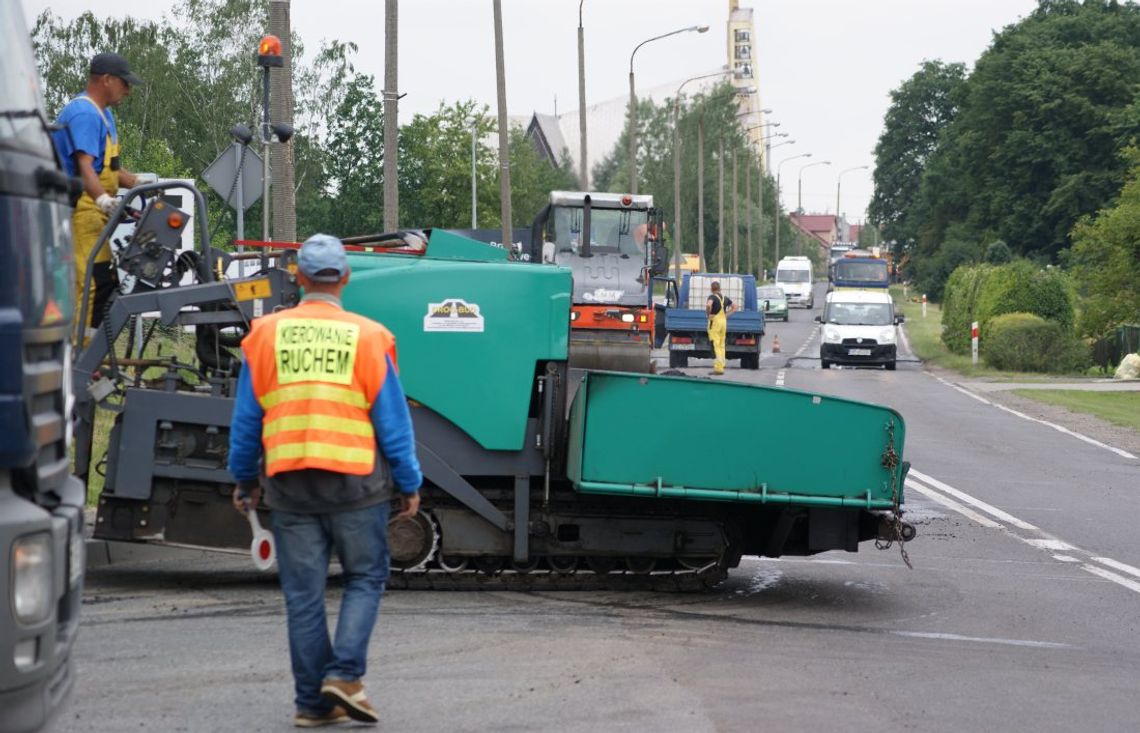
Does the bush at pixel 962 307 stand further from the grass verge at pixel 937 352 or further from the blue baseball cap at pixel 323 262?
the blue baseball cap at pixel 323 262

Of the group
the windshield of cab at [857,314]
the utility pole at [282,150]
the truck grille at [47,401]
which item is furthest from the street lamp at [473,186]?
the truck grille at [47,401]

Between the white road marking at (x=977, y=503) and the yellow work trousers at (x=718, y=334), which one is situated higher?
the yellow work trousers at (x=718, y=334)

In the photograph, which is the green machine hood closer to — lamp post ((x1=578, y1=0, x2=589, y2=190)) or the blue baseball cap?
the blue baseball cap

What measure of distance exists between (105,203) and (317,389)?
3.18 meters

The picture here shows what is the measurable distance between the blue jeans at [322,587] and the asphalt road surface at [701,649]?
285mm

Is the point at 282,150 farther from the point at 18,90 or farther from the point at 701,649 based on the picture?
the point at 18,90

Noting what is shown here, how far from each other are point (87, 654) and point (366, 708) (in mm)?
1868

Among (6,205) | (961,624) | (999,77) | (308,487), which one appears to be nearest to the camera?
(6,205)

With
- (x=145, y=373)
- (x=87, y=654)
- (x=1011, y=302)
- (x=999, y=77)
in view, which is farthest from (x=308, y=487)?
(x=999, y=77)

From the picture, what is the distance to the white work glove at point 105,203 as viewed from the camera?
866cm

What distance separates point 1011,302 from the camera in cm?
4403

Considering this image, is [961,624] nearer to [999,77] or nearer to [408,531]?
[408,531]

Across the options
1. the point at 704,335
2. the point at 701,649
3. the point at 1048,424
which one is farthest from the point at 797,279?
the point at 701,649

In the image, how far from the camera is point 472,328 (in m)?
9.32
